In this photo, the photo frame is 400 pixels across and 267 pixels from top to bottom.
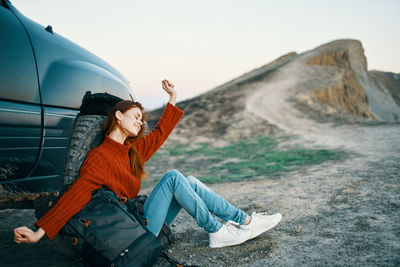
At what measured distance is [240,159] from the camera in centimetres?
818

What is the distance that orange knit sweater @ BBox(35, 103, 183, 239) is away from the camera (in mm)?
1666

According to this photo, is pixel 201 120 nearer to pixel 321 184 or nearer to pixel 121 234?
pixel 321 184

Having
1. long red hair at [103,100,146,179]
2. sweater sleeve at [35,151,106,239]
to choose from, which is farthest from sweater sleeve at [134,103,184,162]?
sweater sleeve at [35,151,106,239]

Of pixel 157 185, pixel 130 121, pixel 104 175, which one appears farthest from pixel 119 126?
pixel 157 185

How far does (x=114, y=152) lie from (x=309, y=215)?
6.62 feet

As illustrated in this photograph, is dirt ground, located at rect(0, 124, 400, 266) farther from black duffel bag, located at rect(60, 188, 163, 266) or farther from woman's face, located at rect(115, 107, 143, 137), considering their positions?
woman's face, located at rect(115, 107, 143, 137)

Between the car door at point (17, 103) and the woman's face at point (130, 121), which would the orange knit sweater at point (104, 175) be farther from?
the car door at point (17, 103)

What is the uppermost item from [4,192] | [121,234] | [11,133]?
[11,133]

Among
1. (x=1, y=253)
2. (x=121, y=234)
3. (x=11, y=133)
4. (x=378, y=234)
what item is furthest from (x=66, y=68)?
(x=378, y=234)

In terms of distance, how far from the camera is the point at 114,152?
6.97 feet

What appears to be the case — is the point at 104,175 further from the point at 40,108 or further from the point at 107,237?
the point at 40,108

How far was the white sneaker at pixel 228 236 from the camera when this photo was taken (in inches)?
93.2

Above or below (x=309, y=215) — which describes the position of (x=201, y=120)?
below

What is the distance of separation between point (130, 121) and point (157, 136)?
368mm
